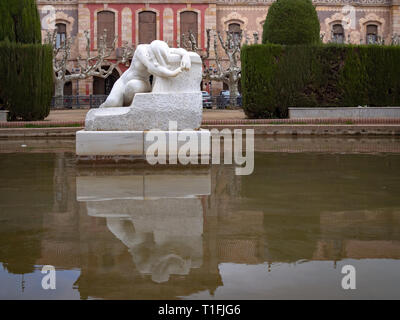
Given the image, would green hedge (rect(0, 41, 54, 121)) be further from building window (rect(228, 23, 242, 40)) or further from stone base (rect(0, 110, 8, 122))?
building window (rect(228, 23, 242, 40))

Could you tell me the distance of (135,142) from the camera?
8195 mm

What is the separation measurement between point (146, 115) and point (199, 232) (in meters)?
4.24

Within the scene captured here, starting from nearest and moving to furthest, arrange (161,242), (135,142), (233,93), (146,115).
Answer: (161,242), (135,142), (146,115), (233,93)

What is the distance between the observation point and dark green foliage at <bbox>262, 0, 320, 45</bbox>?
1738 centimetres

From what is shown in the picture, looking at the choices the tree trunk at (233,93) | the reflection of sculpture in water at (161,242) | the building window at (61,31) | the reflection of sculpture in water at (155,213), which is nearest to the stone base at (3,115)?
the reflection of sculpture in water at (155,213)

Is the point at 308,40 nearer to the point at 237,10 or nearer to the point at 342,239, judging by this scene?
the point at 342,239

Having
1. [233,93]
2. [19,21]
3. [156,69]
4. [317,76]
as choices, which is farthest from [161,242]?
[233,93]

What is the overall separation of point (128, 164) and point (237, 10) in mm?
31016

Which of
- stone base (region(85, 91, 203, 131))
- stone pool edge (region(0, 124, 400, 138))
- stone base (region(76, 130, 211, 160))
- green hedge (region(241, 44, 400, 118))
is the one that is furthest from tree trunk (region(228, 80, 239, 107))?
stone base (region(76, 130, 211, 160))

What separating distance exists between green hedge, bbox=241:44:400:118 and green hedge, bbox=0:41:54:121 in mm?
6131

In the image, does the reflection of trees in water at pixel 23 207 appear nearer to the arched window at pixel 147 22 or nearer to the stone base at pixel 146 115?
the stone base at pixel 146 115

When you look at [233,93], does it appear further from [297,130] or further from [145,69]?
[145,69]

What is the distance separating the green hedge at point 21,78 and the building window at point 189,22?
69.9ft

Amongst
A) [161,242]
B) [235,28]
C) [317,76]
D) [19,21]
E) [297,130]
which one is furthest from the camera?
[235,28]
